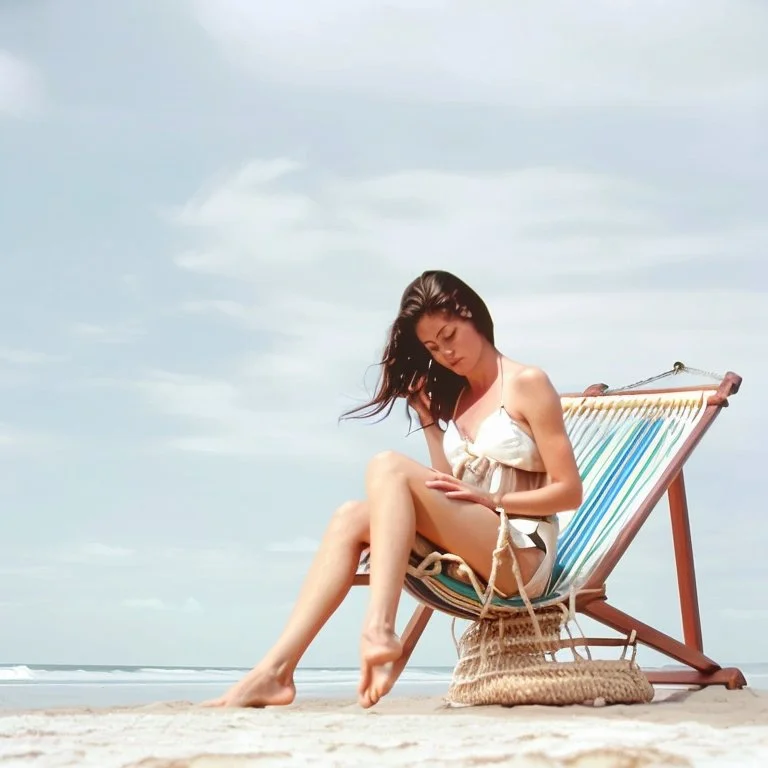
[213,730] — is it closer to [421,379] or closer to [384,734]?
[384,734]

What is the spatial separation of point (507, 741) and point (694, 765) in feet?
0.89

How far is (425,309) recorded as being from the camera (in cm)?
295

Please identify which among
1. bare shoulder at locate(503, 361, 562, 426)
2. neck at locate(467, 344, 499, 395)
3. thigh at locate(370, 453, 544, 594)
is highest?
neck at locate(467, 344, 499, 395)

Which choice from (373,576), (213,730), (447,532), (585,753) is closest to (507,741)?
(585,753)

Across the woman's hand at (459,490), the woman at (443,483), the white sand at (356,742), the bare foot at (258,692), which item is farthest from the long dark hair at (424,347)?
the white sand at (356,742)

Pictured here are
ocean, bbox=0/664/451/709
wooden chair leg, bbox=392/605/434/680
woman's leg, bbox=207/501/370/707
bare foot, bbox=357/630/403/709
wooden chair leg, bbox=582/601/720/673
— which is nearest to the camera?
bare foot, bbox=357/630/403/709

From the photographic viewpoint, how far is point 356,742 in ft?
5.28

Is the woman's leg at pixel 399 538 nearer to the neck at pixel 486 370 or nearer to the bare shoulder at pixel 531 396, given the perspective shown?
the bare shoulder at pixel 531 396

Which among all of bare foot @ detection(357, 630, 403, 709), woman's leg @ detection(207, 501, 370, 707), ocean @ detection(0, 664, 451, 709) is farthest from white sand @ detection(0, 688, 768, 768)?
ocean @ detection(0, 664, 451, 709)

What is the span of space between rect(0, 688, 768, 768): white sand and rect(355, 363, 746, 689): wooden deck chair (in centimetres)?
67

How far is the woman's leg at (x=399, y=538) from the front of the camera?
2420mm

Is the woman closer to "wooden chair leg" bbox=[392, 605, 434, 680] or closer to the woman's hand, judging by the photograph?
the woman's hand

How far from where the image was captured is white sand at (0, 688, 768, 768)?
1.43 m

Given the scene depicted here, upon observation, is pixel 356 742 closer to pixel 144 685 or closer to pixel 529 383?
pixel 529 383
